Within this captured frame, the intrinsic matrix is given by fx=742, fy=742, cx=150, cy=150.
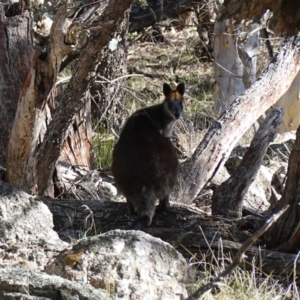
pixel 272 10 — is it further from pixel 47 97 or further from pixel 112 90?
pixel 112 90

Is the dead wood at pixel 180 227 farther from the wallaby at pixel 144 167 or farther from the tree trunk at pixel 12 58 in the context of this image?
the tree trunk at pixel 12 58

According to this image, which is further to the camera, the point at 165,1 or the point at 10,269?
the point at 165,1

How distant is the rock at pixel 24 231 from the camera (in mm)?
4641

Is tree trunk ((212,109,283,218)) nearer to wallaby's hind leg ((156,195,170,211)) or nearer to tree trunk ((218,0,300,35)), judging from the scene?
wallaby's hind leg ((156,195,170,211))

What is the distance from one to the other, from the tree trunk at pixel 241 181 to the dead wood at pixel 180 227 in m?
0.27

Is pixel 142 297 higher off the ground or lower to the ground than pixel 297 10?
lower

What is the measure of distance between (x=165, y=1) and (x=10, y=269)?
8.36 m

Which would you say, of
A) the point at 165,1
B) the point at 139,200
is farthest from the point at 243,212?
the point at 165,1

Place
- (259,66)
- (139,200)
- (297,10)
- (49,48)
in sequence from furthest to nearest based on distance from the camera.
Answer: (259,66), (139,200), (49,48), (297,10)

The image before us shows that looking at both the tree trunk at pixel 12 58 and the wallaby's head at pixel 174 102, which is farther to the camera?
the wallaby's head at pixel 174 102

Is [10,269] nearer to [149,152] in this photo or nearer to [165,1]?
[149,152]

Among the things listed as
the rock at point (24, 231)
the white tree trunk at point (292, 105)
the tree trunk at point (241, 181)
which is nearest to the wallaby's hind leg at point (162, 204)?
the tree trunk at point (241, 181)

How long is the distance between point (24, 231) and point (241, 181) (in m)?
2.24

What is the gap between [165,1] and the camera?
38.5 feet
